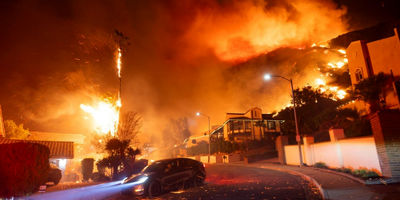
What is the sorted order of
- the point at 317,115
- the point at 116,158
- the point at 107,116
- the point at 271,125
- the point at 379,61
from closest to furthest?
1. the point at 116,158
2. the point at 107,116
3. the point at 379,61
4. the point at 317,115
5. the point at 271,125

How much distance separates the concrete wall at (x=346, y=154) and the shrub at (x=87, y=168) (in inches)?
724

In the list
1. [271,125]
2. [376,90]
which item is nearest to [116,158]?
[376,90]

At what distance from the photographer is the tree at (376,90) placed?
2703cm

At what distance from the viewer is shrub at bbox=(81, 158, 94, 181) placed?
20.1 m

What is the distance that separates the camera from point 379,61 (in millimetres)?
29375

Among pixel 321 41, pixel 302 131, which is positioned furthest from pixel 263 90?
pixel 302 131

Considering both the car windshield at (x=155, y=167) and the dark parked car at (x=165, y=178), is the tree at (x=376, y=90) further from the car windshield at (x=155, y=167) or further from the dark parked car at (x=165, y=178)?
the car windshield at (x=155, y=167)

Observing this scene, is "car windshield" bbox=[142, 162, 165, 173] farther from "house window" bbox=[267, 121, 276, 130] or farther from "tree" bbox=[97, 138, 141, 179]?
"house window" bbox=[267, 121, 276, 130]

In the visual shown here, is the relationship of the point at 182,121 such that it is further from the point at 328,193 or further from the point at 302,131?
the point at 328,193

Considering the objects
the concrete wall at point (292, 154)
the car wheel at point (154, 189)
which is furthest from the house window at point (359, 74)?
the car wheel at point (154, 189)

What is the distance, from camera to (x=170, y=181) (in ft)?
37.8

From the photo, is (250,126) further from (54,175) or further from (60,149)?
(54,175)

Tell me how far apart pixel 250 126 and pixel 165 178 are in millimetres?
46400

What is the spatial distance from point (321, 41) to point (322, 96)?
63.4 m
